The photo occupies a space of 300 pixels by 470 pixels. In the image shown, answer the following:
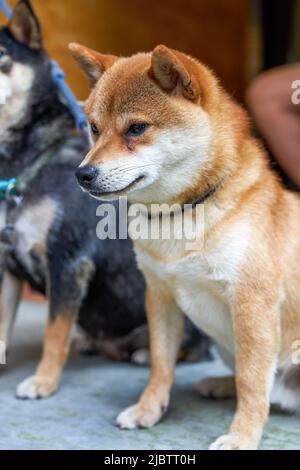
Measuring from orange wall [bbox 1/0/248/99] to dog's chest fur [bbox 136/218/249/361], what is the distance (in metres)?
0.94

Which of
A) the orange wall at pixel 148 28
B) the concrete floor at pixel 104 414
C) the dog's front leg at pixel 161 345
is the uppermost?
the orange wall at pixel 148 28

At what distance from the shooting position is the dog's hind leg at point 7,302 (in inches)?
78.5

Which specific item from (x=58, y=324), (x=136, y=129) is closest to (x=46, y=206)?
(x=58, y=324)

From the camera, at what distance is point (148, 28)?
3.26 m

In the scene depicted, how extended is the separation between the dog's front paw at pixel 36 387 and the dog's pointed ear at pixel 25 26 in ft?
2.92

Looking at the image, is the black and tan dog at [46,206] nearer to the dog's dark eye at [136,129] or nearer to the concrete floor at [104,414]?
the concrete floor at [104,414]

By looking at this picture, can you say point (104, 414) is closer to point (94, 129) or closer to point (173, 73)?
point (94, 129)

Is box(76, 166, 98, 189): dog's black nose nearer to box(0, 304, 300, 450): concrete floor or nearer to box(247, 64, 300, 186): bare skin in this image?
box(0, 304, 300, 450): concrete floor

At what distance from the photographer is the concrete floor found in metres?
1.40

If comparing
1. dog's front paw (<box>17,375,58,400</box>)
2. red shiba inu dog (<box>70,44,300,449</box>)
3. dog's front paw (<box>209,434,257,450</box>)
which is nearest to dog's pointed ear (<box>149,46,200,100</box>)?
red shiba inu dog (<box>70,44,300,449</box>)

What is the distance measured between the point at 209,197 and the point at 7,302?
0.86 metres

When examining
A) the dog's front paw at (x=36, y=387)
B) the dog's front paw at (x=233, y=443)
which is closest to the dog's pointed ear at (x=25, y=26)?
the dog's front paw at (x=36, y=387)

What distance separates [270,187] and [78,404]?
2.35 feet
